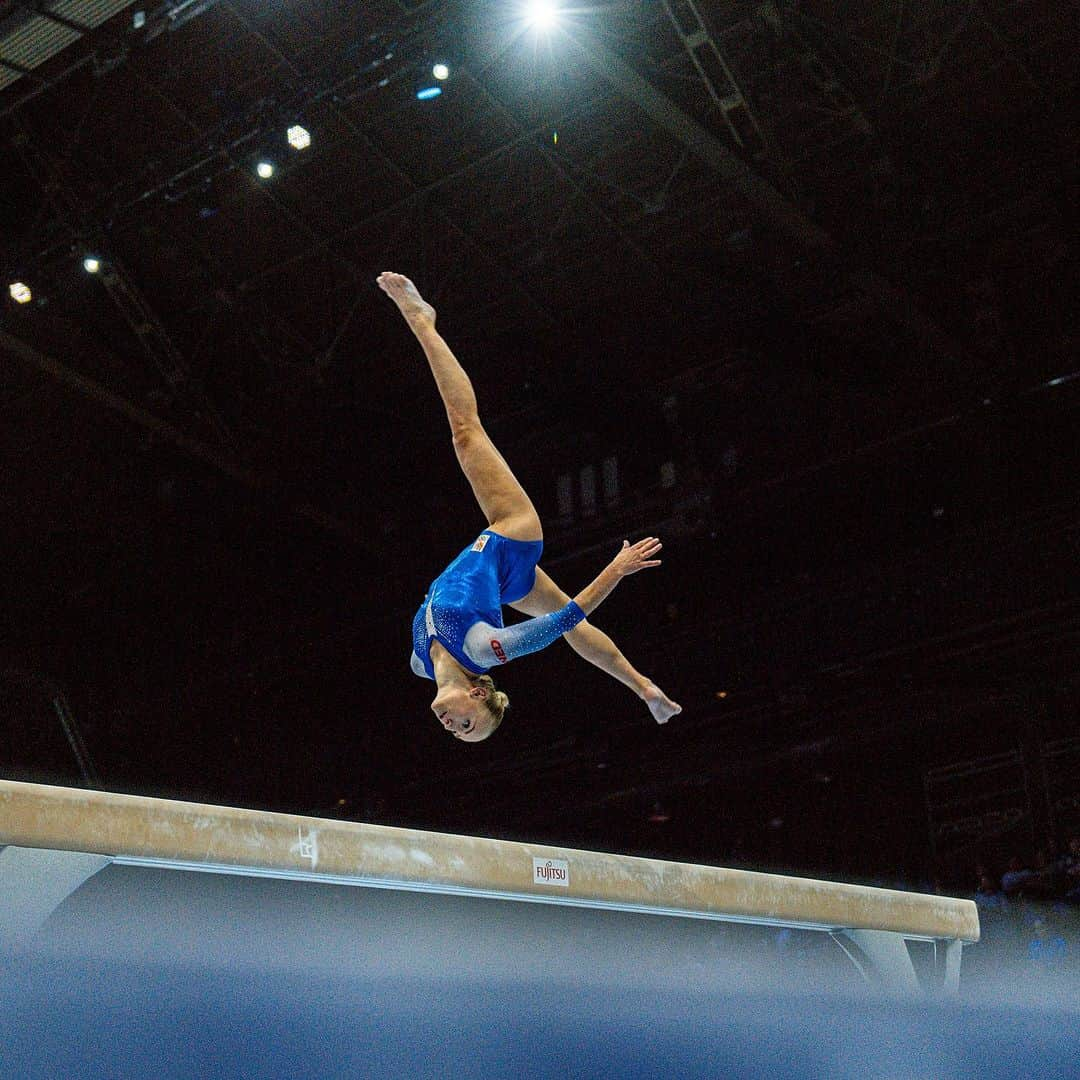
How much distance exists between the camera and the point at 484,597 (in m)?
4.48

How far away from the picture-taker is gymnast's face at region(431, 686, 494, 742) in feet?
13.6

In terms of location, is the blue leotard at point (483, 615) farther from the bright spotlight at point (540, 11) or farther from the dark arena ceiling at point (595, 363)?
the dark arena ceiling at point (595, 363)

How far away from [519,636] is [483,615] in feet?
0.95

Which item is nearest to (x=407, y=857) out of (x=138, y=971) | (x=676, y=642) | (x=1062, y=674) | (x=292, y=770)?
(x=138, y=971)

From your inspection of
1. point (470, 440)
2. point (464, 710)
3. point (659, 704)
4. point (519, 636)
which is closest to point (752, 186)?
point (470, 440)

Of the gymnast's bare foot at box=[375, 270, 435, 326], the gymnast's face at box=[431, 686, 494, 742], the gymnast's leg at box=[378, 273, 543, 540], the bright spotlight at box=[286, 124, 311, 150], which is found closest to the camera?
the gymnast's face at box=[431, 686, 494, 742]

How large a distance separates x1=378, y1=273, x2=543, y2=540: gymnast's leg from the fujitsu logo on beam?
4.46 feet

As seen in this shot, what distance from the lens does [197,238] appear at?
1108cm

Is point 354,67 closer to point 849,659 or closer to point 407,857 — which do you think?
point 849,659

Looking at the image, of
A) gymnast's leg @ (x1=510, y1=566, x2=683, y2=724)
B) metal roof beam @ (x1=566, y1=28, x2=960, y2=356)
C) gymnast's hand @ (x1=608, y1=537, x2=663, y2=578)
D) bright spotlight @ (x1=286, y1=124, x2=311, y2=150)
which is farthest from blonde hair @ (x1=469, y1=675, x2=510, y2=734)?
bright spotlight @ (x1=286, y1=124, x2=311, y2=150)

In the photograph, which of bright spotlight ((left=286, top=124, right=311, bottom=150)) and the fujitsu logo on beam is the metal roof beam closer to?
bright spotlight ((left=286, top=124, right=311, bottom=150))

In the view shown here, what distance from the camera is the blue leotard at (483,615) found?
4223mm

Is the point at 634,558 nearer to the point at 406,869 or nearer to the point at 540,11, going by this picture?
the point at 406,869

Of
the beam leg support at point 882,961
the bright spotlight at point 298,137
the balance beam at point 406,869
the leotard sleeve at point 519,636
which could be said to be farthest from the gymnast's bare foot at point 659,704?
the bright spotlight at point 298,137
